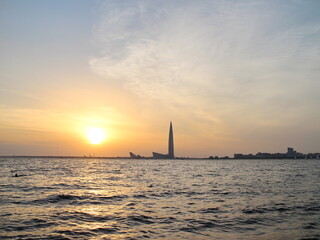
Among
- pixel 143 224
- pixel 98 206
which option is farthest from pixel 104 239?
pixel 98 206

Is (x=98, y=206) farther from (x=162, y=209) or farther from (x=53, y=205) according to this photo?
(x=162, y=209)

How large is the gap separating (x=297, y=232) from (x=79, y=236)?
1318 centimetres

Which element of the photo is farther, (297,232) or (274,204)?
(274,204)

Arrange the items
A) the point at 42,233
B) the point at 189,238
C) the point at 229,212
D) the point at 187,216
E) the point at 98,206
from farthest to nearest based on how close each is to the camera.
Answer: the point at 98,206
the point at 229,212
the point at 187,216
the point at 42,233
the point at 189,238

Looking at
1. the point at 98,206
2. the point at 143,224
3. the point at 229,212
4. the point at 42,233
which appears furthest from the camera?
the point at 98,206

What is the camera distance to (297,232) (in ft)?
56.6

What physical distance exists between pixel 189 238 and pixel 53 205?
53.5 feet

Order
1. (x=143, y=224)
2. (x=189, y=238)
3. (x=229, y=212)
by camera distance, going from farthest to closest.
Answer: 1. (x=229, y=212)
2. (x=143, y=224)
3. (x=189, y=238)

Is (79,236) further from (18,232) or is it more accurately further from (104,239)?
(18,232)

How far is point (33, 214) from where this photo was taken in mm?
22359

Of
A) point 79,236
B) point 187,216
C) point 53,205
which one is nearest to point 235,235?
point 187,216

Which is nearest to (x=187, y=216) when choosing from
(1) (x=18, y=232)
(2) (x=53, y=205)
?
(1) (x=18, y=232)

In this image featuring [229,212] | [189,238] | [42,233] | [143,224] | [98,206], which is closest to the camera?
[189,238]

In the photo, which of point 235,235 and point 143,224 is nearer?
point 235,235
